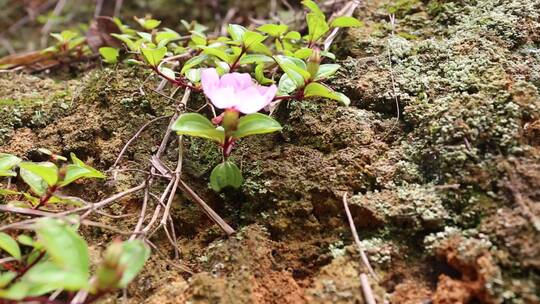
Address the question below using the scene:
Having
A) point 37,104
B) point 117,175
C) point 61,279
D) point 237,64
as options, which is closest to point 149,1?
point 37,104

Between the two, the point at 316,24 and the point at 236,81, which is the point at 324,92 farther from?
the point at 316,24

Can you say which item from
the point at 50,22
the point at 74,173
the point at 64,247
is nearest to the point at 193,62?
the point at 74,173

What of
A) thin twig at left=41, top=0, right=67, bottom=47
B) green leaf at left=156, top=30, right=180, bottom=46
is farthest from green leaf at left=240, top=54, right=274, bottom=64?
thin twig at left=41, top=0, right=67, bottom=47

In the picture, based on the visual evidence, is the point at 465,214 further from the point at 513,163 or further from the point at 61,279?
the point at 61,279

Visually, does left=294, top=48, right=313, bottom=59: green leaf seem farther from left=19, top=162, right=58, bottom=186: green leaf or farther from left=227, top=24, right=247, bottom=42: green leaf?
left=19, top=162, right=58, bottom=186: green leaf

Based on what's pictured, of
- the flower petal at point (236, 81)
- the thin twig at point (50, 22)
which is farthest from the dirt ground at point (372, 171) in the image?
the thin twig at point (50, 22)

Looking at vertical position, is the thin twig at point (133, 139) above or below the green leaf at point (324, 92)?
below

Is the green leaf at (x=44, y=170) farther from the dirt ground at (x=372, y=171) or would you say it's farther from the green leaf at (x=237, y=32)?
the green leaf at (x=237, y=32)
